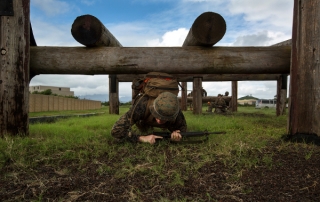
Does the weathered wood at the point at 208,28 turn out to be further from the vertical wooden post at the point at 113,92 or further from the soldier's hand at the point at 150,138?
the vertical wooden post at the point at 113,92

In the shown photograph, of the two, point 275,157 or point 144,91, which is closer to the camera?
point 275,157

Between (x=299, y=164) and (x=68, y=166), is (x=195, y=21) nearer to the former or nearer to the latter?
(x=299, y=164)

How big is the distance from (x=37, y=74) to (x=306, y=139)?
438cm

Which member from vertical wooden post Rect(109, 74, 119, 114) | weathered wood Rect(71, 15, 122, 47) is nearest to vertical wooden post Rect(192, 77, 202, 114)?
vertical wooden post Rect(109, 74, 119, 114)

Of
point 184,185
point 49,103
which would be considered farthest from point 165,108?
point 49,103

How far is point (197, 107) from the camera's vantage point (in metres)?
10.4

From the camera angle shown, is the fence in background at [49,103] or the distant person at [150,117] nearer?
the distant person at [150,117]

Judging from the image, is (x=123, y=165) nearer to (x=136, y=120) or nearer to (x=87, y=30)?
(x=136, y=120)

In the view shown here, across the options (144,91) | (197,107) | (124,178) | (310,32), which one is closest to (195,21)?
(144,91)

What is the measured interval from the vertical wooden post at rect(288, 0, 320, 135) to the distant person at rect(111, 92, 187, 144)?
1.67 meters

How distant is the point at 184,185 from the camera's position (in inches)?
92.2

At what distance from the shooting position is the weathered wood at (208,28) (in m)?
3.91

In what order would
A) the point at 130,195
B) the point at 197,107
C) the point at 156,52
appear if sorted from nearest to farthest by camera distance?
the point at 130,195, the point at 156,52, the point at 197,107

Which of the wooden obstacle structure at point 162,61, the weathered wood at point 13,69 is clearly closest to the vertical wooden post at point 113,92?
the wooden obstacle structure at point 162,61
